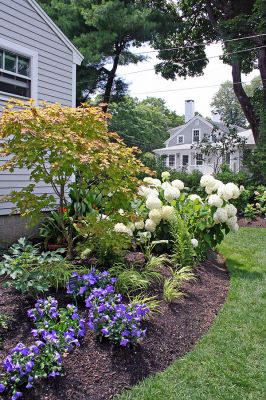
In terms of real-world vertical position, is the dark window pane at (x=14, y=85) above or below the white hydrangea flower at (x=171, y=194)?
above

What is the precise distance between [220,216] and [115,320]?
2.71 meters

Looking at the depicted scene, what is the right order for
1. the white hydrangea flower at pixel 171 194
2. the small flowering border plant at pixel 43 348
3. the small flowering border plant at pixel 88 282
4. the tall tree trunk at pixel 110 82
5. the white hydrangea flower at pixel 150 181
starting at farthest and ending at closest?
1. the tall tree trunk at pixel 110 82
2. the white hydrangea flower at pixel 150 181
3. the white hydrangea flower at pixel 171 194
4. the small flowering border plant at pixel 88 282
5. the small flowering border plant at pixel 43 348

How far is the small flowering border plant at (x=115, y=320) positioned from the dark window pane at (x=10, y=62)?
15.5 feet

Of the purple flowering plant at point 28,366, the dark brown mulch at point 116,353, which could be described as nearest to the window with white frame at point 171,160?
the dark brown mulch at point 116,353

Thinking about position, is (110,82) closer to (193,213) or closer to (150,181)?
(150,181)

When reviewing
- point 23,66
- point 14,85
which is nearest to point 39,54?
point 23,66

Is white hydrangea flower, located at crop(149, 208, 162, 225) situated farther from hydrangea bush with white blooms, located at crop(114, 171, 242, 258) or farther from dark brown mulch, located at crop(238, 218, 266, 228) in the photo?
dark brown mulch, located at crop(238, 218, 266, 228)

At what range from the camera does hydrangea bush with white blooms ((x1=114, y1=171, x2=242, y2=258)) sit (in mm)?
4969

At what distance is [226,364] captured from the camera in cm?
281

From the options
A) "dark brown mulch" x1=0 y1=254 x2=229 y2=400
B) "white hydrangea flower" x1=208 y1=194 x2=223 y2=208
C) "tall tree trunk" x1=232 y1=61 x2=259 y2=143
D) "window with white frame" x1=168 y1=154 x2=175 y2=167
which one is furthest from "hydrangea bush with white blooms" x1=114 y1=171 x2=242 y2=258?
"window with white frame" x1=168 y1=154 x2=175 y2=167

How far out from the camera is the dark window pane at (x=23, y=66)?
6.58 metres

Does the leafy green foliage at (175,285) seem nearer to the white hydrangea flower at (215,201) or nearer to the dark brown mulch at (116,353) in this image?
the dark brown mulch at (116,353)

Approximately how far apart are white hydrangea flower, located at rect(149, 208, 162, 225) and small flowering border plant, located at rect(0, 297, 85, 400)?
2.07 m

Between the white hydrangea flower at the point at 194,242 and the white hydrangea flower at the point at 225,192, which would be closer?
the white hydrangea flower at the point at 194,242
